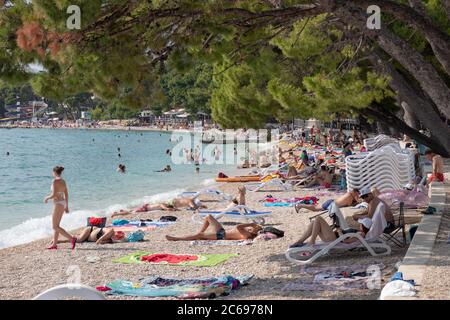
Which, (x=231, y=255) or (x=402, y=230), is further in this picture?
(x=231, y=255)

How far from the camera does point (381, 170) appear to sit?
14.7 m

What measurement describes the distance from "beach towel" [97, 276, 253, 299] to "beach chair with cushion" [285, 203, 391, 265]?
3.28ft

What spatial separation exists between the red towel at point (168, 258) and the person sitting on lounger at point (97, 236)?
1.81 metres

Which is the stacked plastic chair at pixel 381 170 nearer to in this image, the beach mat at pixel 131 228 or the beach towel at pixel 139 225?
the beach towel at pixel 139 225

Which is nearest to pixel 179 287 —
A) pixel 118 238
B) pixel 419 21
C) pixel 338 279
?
pixel 338 279

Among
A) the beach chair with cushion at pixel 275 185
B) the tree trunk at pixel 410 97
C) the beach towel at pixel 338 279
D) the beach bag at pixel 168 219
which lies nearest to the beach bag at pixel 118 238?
the beach bag at pixel 168 219

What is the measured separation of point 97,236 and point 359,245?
16.4 ft

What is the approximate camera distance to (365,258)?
884cm

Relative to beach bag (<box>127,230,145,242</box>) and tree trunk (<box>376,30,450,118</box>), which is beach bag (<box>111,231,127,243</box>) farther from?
tree trunk (<box>376,30,450,118</box>)

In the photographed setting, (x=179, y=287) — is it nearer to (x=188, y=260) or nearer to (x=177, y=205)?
(x=188, y=260)

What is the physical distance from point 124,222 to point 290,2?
21.0 feet

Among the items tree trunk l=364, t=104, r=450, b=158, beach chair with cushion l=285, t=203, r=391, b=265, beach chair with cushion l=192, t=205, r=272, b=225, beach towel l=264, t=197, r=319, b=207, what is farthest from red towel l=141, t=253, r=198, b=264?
tree trunk l=364, t=104, r=450, b=158

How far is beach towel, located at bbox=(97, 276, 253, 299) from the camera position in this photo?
7500mm
